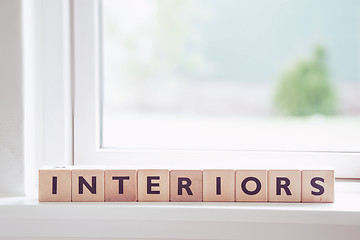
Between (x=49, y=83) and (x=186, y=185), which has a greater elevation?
(x=49, y=83)

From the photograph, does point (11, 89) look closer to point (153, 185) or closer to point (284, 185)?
point (153, 185)

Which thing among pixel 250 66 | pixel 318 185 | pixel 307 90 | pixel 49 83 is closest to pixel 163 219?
pixel 318 185

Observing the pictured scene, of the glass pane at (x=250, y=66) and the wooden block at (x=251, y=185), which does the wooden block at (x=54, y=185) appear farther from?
the glass pane at (x=250, y=66)

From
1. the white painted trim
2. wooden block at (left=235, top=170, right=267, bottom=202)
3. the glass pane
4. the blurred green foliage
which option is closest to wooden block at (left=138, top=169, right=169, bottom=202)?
wooden block at (left=235, top=170, right=267, bottom=202)

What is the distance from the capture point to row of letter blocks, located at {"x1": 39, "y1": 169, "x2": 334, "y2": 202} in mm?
853

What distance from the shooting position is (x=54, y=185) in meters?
0.86

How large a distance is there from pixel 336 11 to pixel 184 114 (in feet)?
7.56

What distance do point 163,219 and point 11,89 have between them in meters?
0.41

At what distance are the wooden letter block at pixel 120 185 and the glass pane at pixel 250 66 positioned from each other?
11.5 feet

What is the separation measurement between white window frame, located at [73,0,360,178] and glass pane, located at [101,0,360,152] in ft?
10.8

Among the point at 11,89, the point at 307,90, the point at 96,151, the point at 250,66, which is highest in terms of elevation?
the point at 250,66

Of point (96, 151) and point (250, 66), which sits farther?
point (250, 66)

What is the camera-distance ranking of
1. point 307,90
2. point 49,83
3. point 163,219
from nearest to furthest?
point 163,219 → point 49,83 → point 307,90

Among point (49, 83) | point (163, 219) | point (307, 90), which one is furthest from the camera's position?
point (307, 90)
